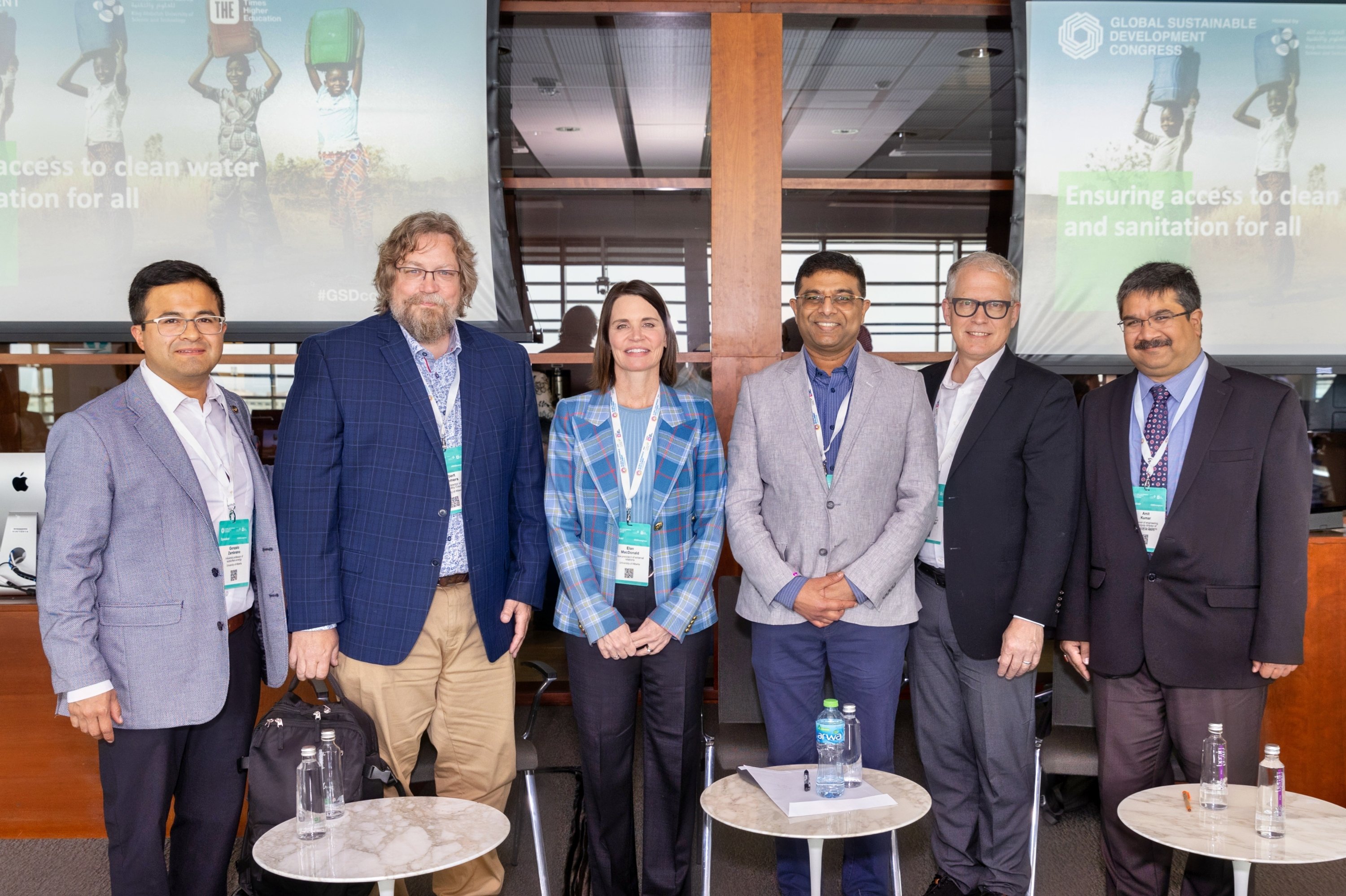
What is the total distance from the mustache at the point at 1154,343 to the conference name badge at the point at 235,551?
7.98 feet

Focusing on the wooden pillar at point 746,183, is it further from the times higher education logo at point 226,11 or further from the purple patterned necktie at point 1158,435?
the times higher education logo at point 226,11

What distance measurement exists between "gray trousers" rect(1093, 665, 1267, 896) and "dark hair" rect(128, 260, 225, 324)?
2695 millimetres

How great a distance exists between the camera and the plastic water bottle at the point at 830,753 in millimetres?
2244

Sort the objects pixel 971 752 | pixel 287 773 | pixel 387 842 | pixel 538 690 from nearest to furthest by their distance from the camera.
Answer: pixel 387 842, pixel 287 773, pixel 971 752, pixel 538 690

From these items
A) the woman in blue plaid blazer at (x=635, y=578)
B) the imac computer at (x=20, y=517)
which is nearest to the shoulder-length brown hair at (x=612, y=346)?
the woman in blue plaid blazer at (x=635, y=578)

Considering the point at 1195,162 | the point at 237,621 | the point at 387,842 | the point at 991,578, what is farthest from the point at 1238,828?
the point at 1195,162

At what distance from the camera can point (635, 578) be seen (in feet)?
8.91

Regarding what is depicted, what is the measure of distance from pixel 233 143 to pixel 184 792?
2.51 meters

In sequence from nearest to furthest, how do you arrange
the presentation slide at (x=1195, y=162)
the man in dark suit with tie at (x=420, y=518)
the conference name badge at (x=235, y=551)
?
the conference name badge at (x=235, y=551) → the man in dark suit with tie at (x=420, y=518) → the presentation slide at (x=1195, y=162)

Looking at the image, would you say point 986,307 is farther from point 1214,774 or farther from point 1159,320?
point 1214,774

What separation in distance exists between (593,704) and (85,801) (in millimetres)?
2056

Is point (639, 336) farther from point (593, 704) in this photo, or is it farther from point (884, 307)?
point (884, 307)

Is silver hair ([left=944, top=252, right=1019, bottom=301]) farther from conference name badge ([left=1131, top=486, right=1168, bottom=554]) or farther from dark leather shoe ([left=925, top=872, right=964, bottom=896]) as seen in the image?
dark leather shoe ([left=925, top=872, right=964, bottom=896])

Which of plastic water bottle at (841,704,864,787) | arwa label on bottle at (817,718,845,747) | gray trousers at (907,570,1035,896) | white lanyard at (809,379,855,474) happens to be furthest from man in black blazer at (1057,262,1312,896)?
arwa label on bottle at (817,718,845,747)
